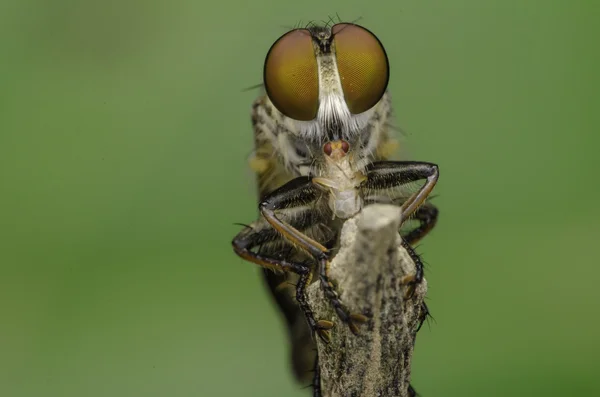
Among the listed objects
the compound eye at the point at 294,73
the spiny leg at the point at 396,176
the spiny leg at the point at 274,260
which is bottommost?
the spiny leg at the point at 274,260

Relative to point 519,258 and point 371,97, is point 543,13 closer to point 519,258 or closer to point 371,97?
point 519,258

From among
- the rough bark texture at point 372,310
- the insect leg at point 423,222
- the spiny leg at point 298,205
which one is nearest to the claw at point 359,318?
the rough bark texture at point 372,310

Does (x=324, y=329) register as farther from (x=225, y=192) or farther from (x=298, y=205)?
(x=225, y=192)

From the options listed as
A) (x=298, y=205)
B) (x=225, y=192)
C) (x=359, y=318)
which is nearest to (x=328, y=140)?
(x=298, y=205)

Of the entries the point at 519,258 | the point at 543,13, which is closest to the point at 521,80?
the point at 543,13

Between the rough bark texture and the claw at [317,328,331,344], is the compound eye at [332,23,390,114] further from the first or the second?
the claw at [317,328,331,344]

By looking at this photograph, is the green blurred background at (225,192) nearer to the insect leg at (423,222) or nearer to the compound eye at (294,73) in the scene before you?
the insect leg at (423,222)
